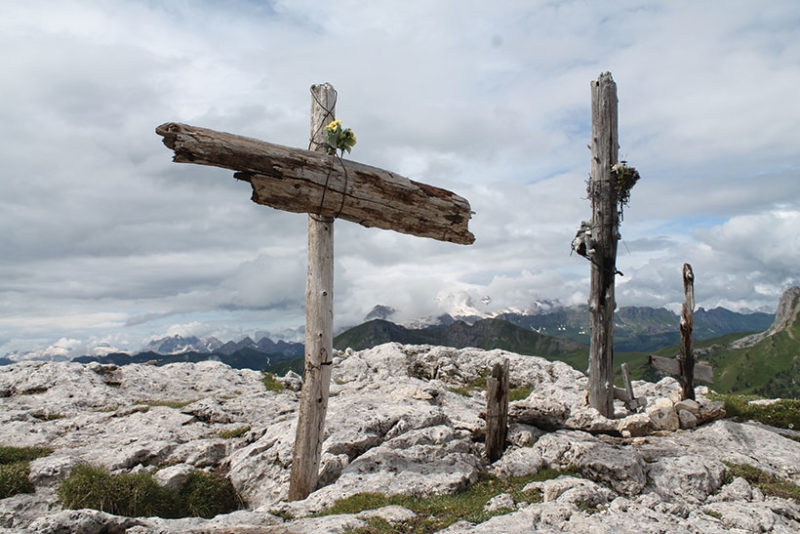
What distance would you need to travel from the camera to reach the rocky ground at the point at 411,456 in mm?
9273

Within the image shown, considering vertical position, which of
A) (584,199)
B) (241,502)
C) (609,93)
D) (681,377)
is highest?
(609,93)

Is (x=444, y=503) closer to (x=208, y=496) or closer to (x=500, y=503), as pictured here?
(x=500, y=503)

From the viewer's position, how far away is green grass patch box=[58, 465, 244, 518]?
11133 millimetres

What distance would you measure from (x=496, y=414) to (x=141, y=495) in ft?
32.6

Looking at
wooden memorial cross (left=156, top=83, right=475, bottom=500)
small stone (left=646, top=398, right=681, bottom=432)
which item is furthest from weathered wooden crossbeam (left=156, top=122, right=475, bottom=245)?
small stone (left=646, top=398, right=681, bottom=432)

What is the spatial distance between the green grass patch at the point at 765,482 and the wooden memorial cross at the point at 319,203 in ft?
34.7

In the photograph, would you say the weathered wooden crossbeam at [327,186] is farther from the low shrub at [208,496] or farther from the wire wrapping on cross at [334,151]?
the low shrub at [208,496]

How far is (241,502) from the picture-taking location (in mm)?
12805

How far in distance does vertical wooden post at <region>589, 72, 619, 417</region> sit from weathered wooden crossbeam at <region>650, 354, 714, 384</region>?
2061 mm

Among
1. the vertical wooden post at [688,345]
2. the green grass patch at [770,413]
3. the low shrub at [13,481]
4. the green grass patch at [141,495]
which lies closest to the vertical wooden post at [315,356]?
the green grass patch at [141,495]

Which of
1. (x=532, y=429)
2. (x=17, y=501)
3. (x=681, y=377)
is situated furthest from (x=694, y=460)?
(x=17, y=501)

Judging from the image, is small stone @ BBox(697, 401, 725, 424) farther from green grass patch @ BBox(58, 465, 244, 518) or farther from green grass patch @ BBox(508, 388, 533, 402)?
green grass patch @ BBox(58, 465, 244, 518)

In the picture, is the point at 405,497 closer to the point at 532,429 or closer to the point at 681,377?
the point at 532,429

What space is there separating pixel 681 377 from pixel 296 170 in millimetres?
17361
